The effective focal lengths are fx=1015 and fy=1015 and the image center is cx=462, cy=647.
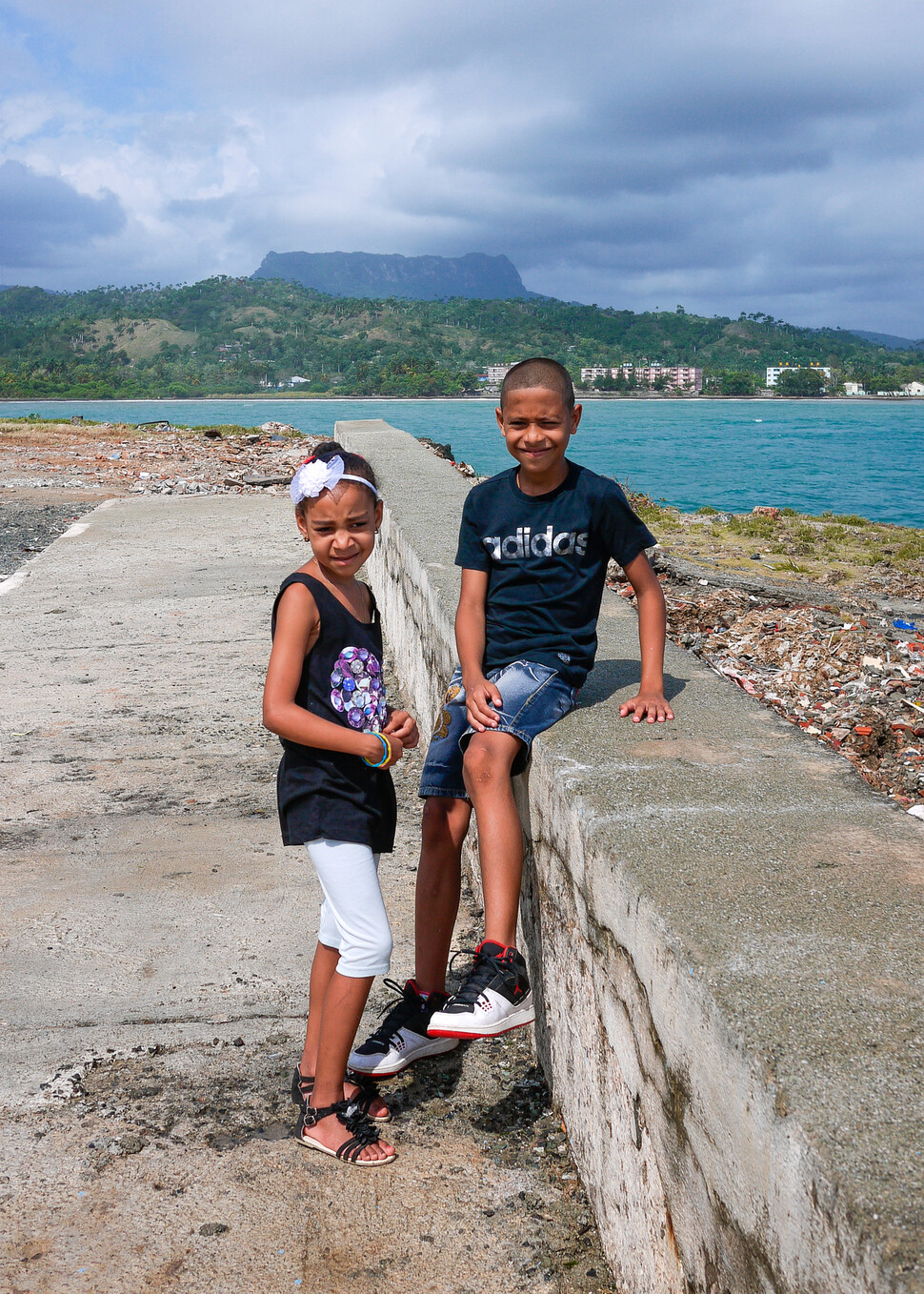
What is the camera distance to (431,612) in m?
3.93

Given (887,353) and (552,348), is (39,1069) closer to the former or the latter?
(552,348)

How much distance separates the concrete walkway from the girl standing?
0.40 feet

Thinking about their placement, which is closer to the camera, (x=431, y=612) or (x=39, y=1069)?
(x=39, y=1069)

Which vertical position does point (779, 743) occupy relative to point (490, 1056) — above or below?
above

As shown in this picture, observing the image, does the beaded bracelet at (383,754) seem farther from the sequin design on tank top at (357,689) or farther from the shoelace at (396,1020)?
the shoelace at (396,1020)

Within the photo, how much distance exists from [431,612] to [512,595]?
127 centimetres

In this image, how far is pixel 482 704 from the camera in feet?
7.93

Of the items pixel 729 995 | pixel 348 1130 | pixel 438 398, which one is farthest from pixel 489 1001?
pixel 438 398

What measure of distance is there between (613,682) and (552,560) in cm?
44

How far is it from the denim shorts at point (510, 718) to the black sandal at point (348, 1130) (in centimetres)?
71

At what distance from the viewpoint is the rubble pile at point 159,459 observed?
15.6 m

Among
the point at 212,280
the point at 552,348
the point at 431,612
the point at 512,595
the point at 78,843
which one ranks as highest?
the point at 212,280

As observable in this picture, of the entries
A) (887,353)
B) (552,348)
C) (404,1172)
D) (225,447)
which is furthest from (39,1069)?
(887,353)

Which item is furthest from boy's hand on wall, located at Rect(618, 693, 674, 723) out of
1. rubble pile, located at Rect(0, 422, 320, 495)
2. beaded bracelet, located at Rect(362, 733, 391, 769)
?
rubble pile, located at Rect(0, 422, 320, 495)
